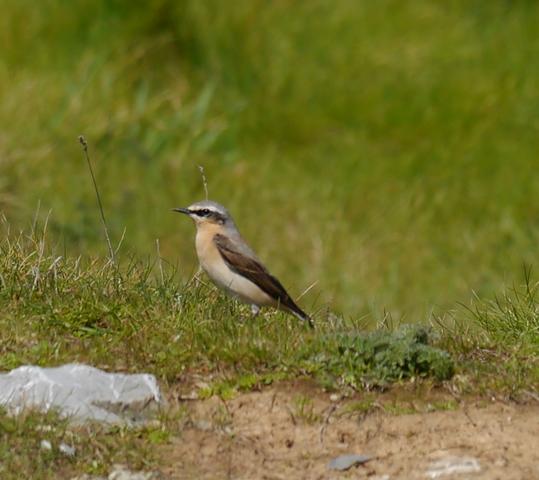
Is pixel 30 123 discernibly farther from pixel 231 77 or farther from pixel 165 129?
pixel 231 77

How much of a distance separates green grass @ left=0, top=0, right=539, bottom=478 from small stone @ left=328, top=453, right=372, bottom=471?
17.9ft

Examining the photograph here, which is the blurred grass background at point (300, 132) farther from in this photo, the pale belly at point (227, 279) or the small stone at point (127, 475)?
the small stone at point (127, 475)

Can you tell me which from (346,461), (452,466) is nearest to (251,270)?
(346,461)

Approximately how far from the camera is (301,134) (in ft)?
59.8

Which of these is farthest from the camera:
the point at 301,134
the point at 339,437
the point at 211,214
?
the point at 301,134

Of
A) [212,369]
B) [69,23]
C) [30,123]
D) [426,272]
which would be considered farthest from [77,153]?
[212,369]

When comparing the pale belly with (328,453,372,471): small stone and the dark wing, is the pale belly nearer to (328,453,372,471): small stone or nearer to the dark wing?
the dark wing

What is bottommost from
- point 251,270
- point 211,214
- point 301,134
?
point 301,134

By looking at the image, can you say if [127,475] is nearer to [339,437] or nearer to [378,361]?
[339,437]

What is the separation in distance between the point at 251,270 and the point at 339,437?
8.79ft

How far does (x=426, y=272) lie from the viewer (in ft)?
51.1

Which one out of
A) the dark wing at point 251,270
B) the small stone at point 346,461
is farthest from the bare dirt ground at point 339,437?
the dark wing at point 251,270

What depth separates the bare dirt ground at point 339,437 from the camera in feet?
22.2

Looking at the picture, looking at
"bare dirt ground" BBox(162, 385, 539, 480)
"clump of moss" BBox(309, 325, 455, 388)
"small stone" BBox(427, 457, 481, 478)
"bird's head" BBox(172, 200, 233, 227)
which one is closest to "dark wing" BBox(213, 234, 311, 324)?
"bird's head" BBox(172, 200, 233, 227)
